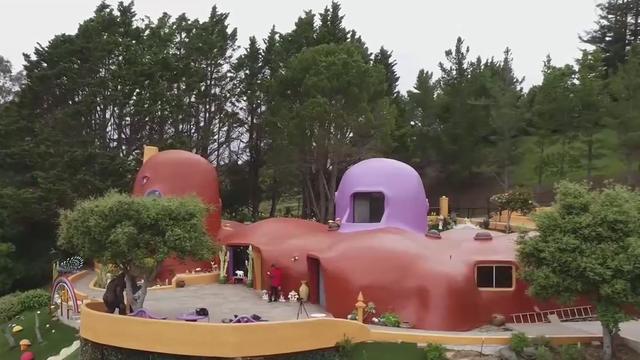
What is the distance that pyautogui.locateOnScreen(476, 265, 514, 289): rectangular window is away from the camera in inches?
801

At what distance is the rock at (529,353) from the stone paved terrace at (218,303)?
21.4 feet

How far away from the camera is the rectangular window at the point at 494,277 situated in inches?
801

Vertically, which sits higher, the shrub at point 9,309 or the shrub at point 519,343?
the shrub at point 519,343

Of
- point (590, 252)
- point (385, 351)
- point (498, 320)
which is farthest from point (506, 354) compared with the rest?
point (590, 252)

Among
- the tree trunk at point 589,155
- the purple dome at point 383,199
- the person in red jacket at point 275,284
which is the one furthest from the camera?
the tree trunk at point 589,155

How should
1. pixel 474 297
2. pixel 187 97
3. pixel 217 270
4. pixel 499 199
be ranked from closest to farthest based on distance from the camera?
pixel 474 297 → pixel 217 270 → pixel 499 199 → pixel 187 97

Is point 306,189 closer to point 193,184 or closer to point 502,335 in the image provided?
point 193,184

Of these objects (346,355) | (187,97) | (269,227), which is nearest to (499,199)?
(269,227)

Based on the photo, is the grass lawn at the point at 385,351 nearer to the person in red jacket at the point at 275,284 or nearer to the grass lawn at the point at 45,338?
the person in red jacket at the point at 275,284

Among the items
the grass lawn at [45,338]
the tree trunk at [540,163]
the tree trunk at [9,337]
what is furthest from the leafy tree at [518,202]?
the tree trunk at [9,337]

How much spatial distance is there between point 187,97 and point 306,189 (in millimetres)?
10553

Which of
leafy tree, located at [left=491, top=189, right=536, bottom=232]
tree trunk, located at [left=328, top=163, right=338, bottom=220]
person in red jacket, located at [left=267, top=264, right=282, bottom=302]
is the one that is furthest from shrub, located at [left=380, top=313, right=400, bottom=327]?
tree trunk, located at [left=328, top=163, right=338, bottom=220]

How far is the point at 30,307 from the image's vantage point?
88.9ft

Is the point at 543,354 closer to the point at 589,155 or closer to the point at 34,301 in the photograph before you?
the point at 34,301
